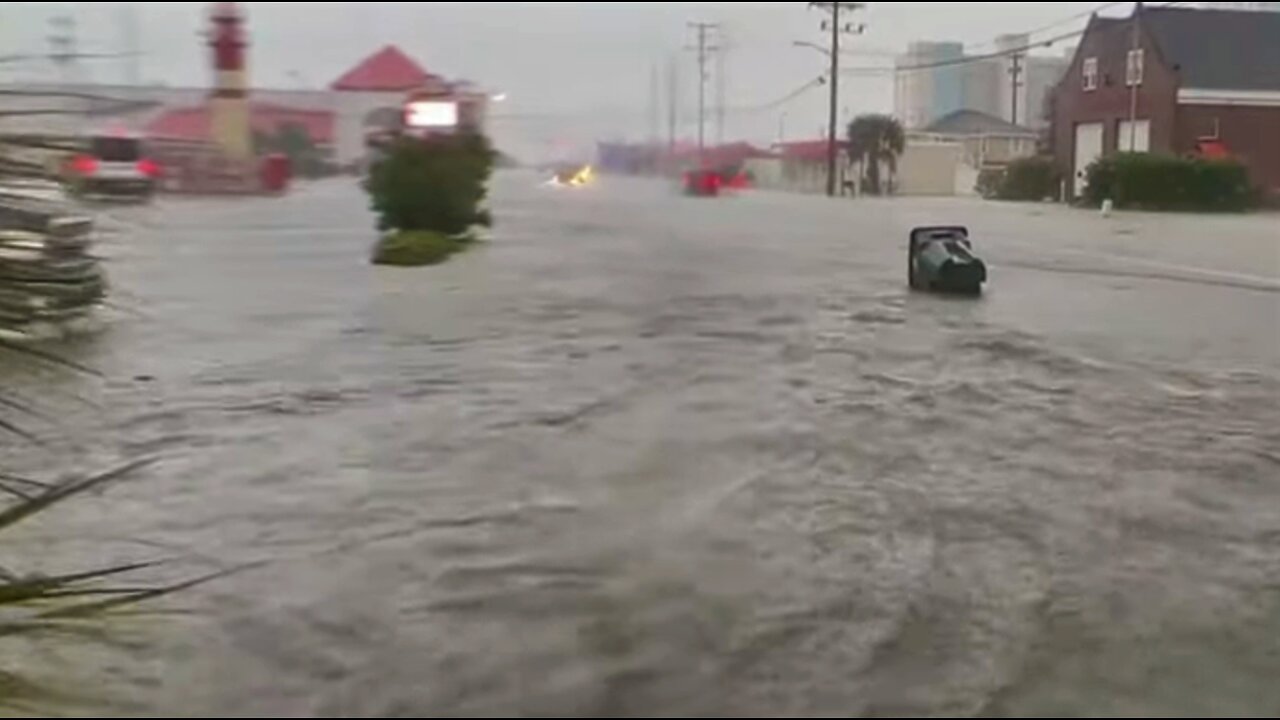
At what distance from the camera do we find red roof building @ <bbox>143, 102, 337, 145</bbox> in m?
2.47

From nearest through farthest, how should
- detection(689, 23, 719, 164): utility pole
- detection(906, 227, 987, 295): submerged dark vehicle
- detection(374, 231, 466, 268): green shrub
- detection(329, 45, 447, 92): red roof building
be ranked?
detection(689, 23, 719, 164): utility pole < detection(329, 45, 447, 92): red roof building < detection(906, 227, 987, 295): submerged dark vehicle < detection(374, 231, 466, 268): green shrub

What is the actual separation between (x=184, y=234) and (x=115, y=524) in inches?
59.8

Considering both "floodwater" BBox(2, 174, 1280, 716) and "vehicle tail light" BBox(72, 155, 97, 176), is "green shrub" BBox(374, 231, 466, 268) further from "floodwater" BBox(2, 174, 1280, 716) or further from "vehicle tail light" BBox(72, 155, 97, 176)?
"vehicle tail light" BBox(72, 155, 97, 176)

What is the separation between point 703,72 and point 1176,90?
0.97m

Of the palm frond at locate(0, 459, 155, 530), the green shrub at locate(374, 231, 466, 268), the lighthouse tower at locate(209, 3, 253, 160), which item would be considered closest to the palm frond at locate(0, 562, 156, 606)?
the palm frond at locate(0, 459, 155, 530)

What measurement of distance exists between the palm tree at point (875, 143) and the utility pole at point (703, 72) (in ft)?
1.09

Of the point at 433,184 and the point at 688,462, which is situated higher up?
the point at 433,184

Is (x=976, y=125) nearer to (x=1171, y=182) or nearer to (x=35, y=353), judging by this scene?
(x=1171, y=182)

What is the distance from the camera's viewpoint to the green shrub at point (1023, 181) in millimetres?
3111

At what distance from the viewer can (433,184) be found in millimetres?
5891

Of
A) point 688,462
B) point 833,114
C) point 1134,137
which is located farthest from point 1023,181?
point 688,462

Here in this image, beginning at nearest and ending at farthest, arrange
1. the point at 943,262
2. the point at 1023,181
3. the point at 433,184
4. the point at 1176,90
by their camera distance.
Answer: the point at 1176,90 < the point at 1023,181 < the point at 943,262 < the point at 433,184

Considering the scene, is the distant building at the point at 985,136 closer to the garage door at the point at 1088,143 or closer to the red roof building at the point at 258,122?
the garage door at the point at 1088,143

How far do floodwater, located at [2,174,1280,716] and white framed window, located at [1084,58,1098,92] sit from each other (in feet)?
0.98
